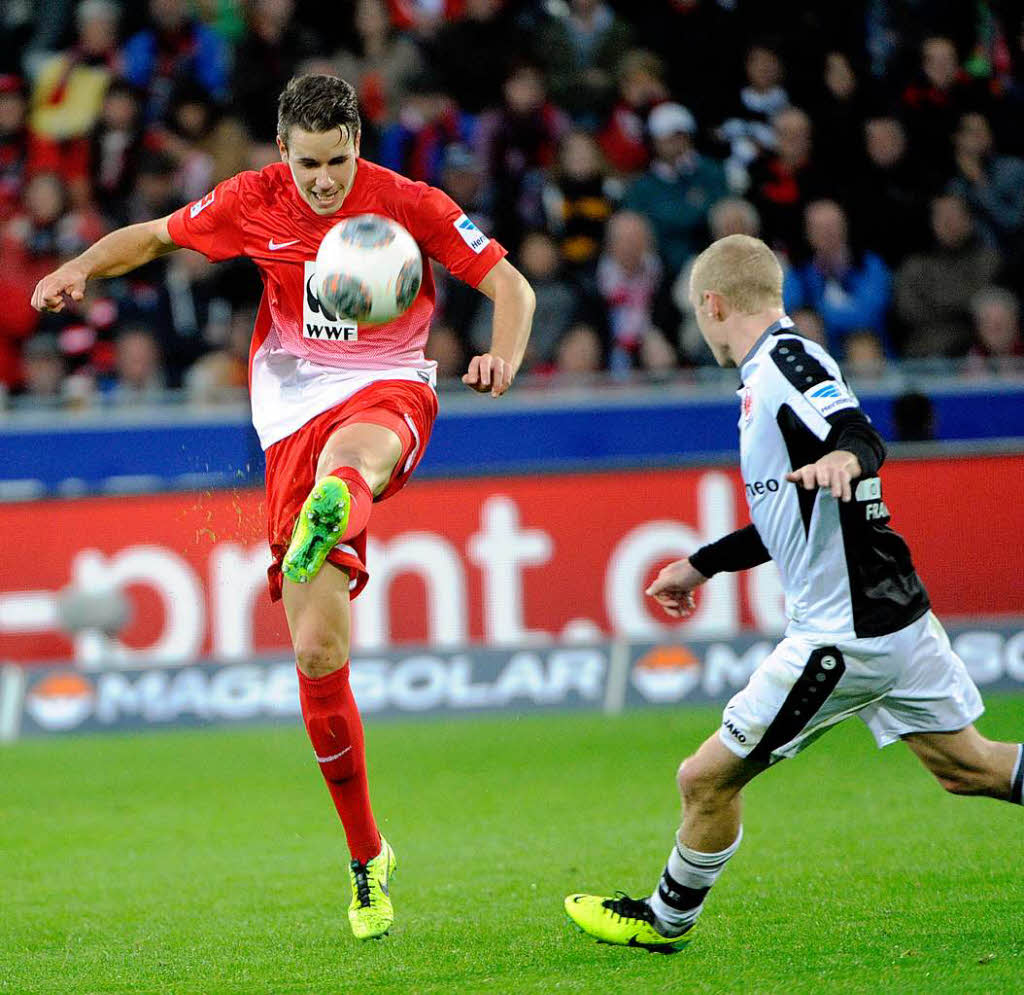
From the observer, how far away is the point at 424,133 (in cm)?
1359

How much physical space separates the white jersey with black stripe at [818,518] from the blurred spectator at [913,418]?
6787mm

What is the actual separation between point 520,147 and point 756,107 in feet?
5.87

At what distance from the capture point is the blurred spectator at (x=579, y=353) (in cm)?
1228

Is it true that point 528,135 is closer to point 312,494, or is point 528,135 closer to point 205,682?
point 205,682

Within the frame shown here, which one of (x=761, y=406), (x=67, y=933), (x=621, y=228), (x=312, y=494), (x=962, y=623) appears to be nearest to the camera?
(x=761, y=406)

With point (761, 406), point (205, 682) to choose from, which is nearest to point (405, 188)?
point (761, 406)

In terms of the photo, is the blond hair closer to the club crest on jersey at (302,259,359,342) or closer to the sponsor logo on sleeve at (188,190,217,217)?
the club crest on jersey at (302,259,359,342)

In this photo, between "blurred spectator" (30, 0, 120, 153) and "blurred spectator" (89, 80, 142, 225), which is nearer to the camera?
"blurred spectator" (89, 80, 142, 225)

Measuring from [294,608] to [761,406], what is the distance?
1594 mm

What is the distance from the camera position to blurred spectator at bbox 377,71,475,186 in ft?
44.3

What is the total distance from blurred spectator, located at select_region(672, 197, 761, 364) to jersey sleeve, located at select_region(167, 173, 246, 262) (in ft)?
22.8

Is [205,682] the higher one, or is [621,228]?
[621,228]

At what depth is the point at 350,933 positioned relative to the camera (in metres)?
5.36

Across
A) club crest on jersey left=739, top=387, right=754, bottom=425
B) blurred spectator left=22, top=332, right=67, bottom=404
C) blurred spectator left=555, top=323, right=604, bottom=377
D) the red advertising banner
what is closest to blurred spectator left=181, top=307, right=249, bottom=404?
blurred spectator left=22, top=332, right=67, bottom=404
